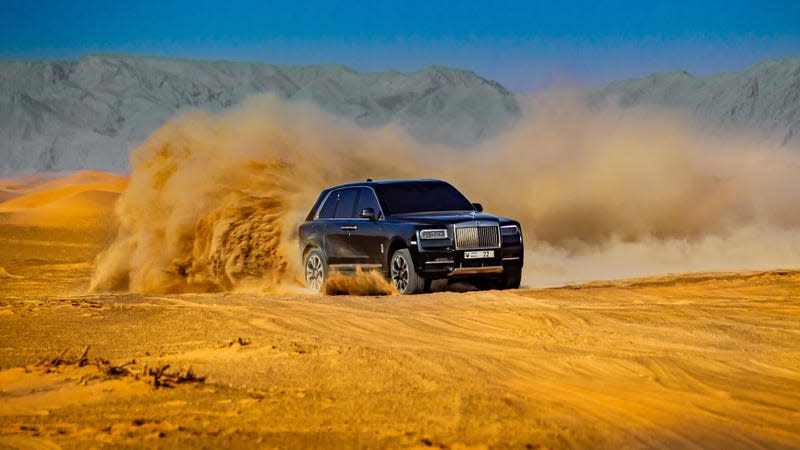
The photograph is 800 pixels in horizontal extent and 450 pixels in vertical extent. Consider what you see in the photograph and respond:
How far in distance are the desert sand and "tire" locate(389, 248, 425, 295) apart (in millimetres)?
704

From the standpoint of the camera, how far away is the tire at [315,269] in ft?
57.7

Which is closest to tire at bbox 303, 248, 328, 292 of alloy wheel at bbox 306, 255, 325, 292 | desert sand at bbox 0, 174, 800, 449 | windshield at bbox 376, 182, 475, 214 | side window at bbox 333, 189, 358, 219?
alloy wheel at bbox 306, 255, 325, 292

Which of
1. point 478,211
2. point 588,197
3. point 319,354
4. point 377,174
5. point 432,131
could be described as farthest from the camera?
point 432,131

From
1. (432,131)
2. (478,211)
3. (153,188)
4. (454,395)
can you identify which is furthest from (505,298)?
(432,131)

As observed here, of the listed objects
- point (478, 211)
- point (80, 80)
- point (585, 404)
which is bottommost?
point (585, 404)

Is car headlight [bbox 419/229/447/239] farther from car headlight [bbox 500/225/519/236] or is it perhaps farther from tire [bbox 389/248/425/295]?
car headlight [bbox 500/225/519/236]

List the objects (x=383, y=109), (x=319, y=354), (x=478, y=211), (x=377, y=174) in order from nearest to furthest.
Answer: (x=319, y=354) < (x=478, y=211) < (x=377, y=174) < (x=383, y=109)

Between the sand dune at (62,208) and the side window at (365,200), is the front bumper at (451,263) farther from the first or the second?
the sand dune at (62,208)

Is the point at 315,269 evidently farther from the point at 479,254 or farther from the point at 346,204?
the point at 479,254

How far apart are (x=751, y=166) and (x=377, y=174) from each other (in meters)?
17.4

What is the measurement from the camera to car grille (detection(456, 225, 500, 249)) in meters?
16.0

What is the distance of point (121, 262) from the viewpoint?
2278 cm

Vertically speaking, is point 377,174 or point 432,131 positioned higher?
point 432,131

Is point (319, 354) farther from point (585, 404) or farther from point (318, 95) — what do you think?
point (318, 95)
